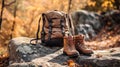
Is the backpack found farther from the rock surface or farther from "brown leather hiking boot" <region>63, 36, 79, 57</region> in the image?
"brown leather hiking boot" <region>63, 36, 79, 57</region>

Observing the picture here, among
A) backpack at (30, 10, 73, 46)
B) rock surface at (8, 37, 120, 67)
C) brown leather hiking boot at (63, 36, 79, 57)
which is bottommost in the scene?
rock surface at (8, 37, 120, 67)

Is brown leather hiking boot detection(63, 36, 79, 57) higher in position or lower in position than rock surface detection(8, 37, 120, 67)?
higher

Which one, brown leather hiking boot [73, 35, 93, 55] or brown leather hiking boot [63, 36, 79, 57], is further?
brown leather hiking boot [73, 35, 93, 55]

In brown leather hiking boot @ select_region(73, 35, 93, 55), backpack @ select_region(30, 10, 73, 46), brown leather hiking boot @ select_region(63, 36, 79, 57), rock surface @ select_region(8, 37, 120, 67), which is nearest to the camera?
rock surface @ select_region(8, 37, 120, 67)

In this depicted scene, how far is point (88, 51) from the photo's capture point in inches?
253

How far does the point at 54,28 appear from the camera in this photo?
716 centimetres

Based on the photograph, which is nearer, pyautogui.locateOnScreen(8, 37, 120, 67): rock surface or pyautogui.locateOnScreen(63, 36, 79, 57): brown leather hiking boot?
pyautogui.locateOnScreen(8, 37, 120, 67): rock surface

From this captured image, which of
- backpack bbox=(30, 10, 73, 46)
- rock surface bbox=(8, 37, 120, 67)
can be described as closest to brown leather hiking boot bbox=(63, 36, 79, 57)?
rock surface bbox=(8, 37, 120, 67)

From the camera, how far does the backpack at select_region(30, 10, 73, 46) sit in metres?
7.09

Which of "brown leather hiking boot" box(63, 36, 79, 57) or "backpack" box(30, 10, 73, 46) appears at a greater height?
"backpack" box(30, 10, 73, 46)

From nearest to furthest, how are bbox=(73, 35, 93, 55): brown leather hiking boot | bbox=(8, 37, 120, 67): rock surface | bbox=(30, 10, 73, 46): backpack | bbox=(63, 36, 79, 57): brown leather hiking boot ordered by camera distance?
bbox=(8, 37, 120, 67): rock surface
bbox=(63, 36, 79, 57): brown leather hiking boot
bbox=(73, 35, 93, 55): brown leather hiking boot
bbox=(30, 10, 73, 46): backpack

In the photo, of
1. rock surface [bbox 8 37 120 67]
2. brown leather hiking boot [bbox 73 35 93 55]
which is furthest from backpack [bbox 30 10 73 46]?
brown leather hiking boot [bbox 73 35 93 55]

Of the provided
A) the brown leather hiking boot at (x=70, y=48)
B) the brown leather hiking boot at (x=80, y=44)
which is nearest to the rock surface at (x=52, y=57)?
the brown leather hiking boot at (x=70, y=48)

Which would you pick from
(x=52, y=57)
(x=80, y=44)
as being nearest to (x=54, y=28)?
(x=80, y=44)
